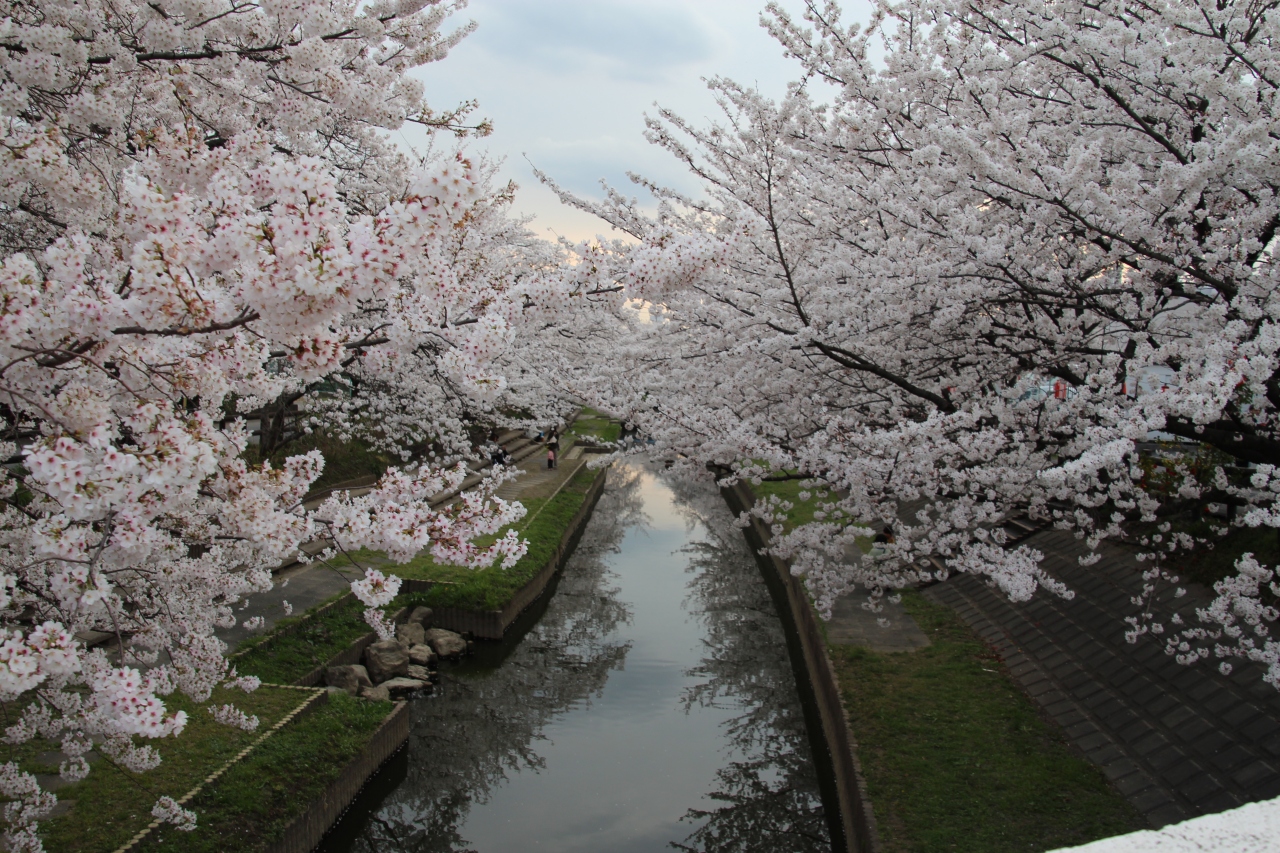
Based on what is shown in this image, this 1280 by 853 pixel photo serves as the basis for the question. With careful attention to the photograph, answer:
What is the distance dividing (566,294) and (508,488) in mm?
18226

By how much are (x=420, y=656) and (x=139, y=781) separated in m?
6.09

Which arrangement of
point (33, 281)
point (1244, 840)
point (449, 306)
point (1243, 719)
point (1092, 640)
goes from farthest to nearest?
point (1092, 640) → point (1243, 719) → point (449, 306) → point (33, 281) → point (1244, 840)

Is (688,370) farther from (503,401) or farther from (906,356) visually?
(503,401)

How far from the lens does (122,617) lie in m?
4.74

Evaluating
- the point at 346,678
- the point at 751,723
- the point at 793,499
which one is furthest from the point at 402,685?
the point at 793,499

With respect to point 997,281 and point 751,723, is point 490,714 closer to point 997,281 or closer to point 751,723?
point 751,723

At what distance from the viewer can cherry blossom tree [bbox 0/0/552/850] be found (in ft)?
10.1

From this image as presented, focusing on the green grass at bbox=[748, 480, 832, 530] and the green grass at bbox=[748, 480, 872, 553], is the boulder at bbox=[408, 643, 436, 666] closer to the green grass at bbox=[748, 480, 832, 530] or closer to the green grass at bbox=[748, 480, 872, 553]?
the green grass at bbox=[748, 480, 872, 553]

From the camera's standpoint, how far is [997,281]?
650 cm

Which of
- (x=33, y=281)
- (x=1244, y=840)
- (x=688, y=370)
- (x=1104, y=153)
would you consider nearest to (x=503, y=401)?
(x=688, y=370)

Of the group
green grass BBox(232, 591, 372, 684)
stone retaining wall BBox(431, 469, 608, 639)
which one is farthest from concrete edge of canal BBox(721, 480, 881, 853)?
green grass BBox(232, 591, 372, 684)

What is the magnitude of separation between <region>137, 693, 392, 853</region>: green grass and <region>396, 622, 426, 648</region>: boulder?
3.23 m

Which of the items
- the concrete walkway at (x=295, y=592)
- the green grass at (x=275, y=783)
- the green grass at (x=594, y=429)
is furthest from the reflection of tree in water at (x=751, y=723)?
the green grass at (x=594, y=429)

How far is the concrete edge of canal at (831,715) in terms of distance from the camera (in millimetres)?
7117
